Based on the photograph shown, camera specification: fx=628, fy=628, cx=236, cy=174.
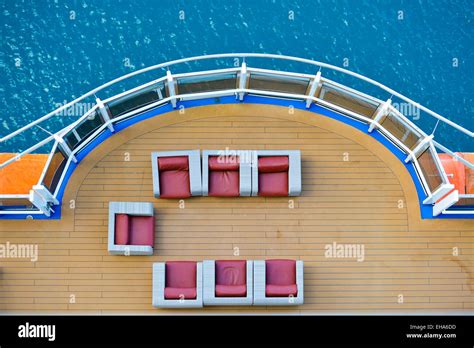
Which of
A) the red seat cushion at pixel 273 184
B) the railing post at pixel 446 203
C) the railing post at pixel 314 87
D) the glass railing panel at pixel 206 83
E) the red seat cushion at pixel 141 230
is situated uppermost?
the glass railing panel at pixel 206 83

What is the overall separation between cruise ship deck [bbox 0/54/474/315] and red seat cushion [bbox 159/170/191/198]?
0.31 metres

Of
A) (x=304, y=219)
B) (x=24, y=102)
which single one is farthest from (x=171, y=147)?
(x=24, y=102)

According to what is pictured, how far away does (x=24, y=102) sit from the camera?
24406 millimetres

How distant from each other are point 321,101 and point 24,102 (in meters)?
11.9

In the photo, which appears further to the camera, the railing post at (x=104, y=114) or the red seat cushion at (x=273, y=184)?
the red seat cushion at (x=273, y=184)

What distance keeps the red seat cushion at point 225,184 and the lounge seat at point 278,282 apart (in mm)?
2299

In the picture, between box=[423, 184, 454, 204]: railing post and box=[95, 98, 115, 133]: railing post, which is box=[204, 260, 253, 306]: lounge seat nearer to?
box=[95, 98, 115, 133]: railing post

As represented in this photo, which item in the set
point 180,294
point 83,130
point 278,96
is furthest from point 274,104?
point 180,294

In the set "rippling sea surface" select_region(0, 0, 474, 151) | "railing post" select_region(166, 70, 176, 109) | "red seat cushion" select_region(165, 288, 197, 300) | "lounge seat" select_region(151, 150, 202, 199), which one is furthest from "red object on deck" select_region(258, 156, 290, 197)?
"rippling sea surface" select_region(0, 0, 474, 151)

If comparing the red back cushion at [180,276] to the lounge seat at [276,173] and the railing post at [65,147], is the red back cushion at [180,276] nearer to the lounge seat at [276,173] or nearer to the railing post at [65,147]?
the lounge seat at [276,173]

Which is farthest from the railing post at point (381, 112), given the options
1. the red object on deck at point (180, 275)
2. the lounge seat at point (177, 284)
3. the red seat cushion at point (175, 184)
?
the red object on deck at point (180, 275)

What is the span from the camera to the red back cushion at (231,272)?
740 inches

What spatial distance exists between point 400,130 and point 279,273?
5720 mm
